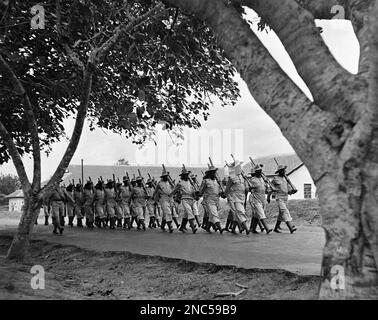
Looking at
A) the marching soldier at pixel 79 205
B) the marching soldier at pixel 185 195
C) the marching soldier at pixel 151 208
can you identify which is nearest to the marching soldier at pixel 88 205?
the marching soldier at pixel 79 205

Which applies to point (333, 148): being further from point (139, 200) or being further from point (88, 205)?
point (88, 205)

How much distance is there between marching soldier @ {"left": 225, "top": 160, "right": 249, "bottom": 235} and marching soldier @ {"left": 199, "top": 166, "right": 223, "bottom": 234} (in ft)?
1.61

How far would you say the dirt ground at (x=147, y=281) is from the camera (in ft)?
21.0

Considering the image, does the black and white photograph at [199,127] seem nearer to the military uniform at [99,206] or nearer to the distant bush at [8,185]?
the military uniform at [99,206]

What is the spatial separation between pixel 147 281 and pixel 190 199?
804cm

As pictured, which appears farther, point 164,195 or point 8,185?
point 8,185

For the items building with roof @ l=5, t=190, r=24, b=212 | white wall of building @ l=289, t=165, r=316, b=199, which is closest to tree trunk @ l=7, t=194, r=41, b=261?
white wall of building @ l=289, t=165, r=316, b=199

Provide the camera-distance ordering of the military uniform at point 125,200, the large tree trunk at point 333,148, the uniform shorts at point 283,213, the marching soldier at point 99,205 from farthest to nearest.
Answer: the marching soldier at point 99,205 → the military uniform at point 125,200 → the uniform shorts at point 283,213 → the large tree trunk at point 333,148

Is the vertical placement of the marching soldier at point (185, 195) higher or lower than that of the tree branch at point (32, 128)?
lower

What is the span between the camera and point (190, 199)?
1608 centimetres

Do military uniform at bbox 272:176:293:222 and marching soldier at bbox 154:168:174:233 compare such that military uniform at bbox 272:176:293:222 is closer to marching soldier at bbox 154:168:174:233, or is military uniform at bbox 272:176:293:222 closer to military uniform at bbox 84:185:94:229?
marching soldier at bbox 154:168:174:233

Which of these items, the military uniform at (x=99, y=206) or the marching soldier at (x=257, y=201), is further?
the military uniform at (x=99, y=206)

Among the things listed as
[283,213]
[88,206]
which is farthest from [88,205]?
[283,213]
